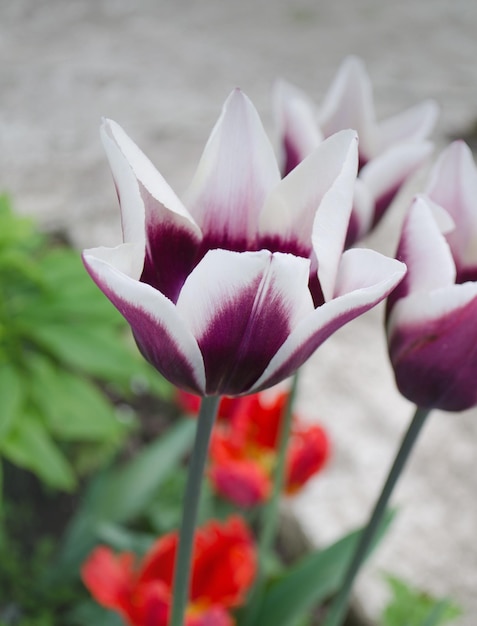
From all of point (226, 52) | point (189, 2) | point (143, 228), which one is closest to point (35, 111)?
point (226, 52)

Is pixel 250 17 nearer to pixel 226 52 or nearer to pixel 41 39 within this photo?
pixel 226 52

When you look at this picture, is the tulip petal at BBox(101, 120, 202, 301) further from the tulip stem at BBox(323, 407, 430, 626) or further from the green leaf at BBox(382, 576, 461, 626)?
the green leaf at BBox(382, 576, 461, 626)

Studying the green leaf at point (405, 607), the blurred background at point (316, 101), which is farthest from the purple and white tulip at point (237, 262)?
the blurred background at point (316, 101)

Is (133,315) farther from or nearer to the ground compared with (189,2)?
farther from the ground

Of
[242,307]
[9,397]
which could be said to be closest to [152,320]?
[242,307]

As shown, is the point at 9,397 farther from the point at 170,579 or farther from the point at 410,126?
the point at 410,126

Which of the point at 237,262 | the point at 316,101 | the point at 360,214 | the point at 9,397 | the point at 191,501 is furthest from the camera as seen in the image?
the point at 316,101

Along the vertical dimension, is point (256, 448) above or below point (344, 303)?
below

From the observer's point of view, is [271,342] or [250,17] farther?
[250,17]
